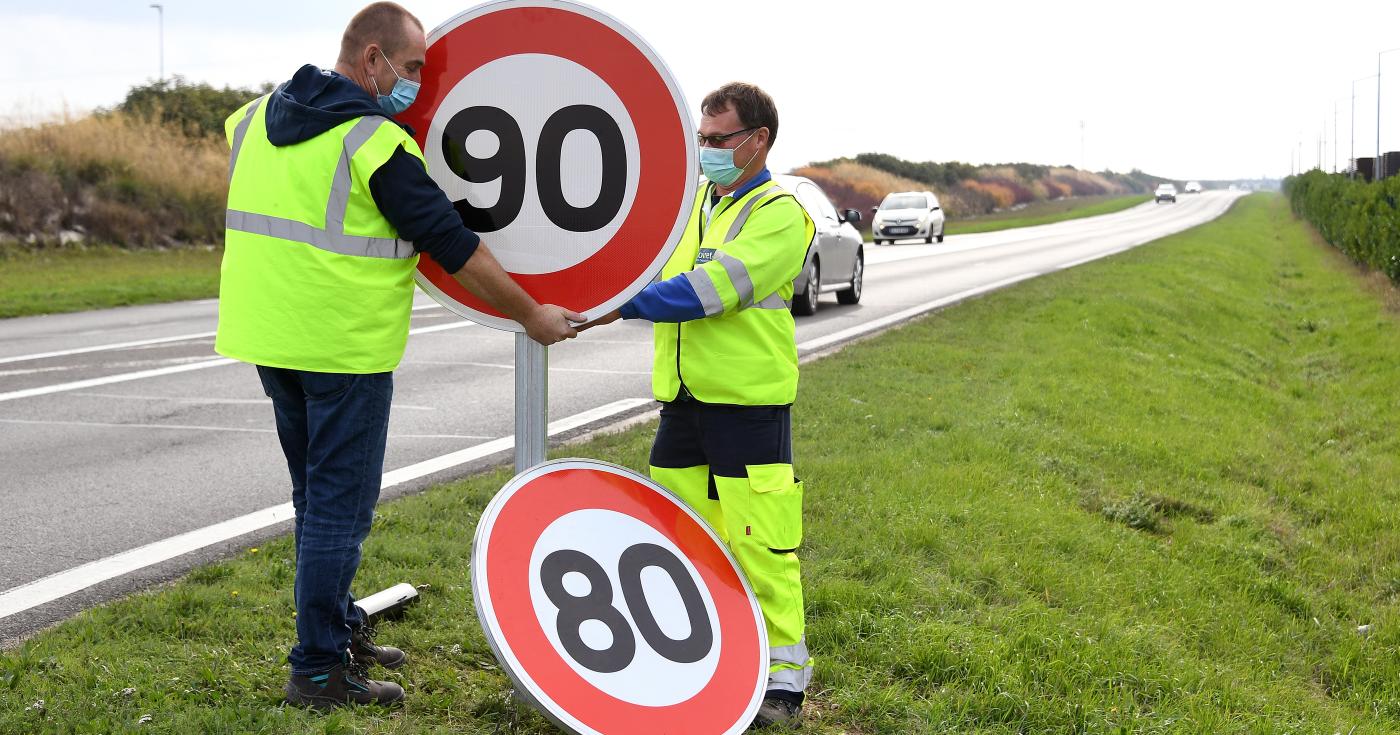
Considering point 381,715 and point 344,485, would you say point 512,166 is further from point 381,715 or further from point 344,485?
point 381,715

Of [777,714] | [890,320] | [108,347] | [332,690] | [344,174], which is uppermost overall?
[344,174]

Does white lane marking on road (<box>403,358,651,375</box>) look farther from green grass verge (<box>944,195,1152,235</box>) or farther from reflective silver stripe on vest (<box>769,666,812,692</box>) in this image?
green grass verge (<box>944,195,1152,235</box>)

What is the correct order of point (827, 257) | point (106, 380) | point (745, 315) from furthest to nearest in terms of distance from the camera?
point (827, 257) → point (106, 380) → point (745, 315)

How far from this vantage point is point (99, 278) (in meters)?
18.2

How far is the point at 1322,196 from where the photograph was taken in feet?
108

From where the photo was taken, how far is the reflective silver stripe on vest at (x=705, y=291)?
9.97 ft

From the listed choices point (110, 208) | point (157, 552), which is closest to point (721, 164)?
point (157, 552)

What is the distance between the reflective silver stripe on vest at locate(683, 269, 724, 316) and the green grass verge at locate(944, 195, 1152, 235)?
1670 inches

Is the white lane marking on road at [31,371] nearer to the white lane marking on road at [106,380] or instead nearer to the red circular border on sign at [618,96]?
the white lane marking on road at [106,380]

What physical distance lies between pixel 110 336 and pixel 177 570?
27.6 feet

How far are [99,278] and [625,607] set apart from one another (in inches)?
699

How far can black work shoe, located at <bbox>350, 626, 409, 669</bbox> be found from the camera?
3381mm

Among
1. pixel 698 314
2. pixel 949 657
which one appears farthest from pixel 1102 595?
pixel 698 314

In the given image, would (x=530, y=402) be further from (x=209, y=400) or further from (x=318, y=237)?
(x=209, y=400)
